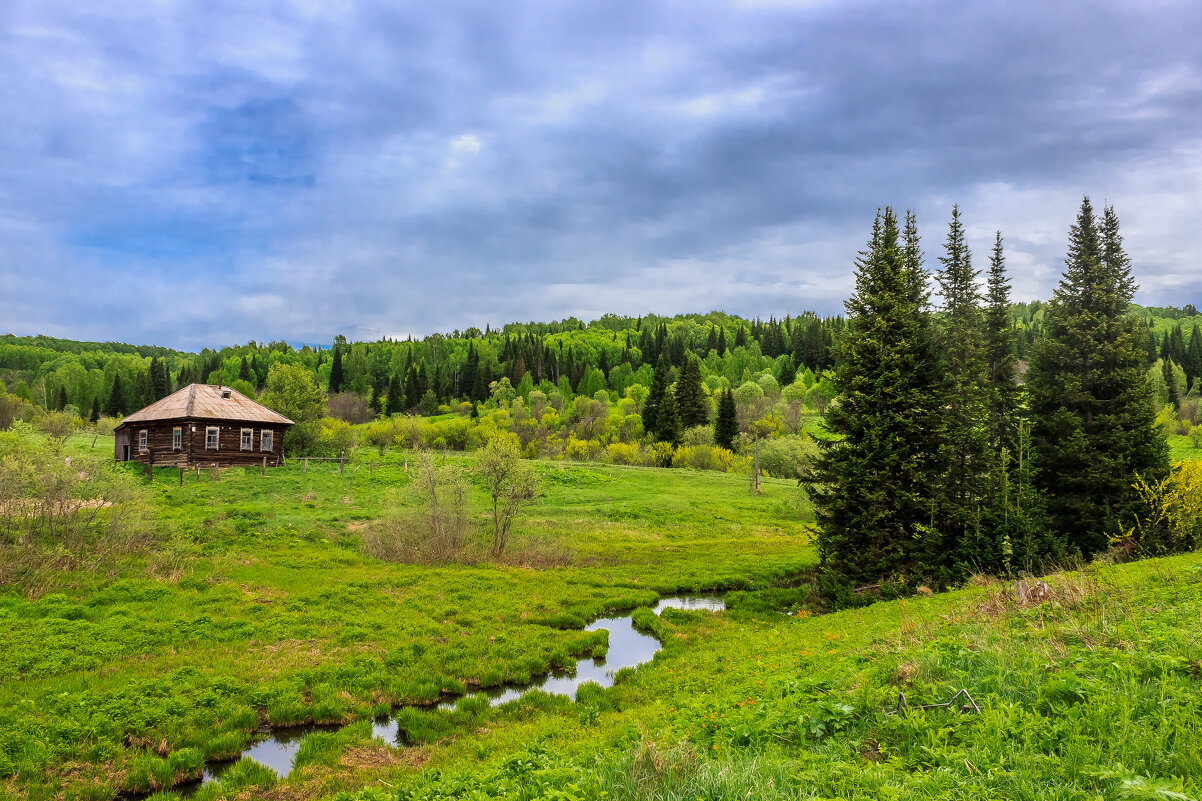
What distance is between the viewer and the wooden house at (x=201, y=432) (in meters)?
40.3

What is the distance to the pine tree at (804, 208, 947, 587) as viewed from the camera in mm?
18281

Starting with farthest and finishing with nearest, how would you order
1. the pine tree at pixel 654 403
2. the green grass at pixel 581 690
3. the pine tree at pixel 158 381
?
the pine tree at pixel 158 381 → the pine tree at pixel 654 403 → the green grass at pixel 581 690

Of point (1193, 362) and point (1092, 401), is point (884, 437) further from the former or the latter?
point (1193, 362)

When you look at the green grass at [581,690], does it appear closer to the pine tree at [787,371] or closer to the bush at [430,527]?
the bush at [430,527]

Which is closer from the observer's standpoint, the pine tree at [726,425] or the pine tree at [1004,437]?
the pine tree at [1004,437]

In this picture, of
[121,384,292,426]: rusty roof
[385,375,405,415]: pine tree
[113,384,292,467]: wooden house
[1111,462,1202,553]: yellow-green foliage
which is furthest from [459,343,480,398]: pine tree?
[1111,462,1202,553]: yellow-green foliage

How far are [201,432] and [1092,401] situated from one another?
165 feet

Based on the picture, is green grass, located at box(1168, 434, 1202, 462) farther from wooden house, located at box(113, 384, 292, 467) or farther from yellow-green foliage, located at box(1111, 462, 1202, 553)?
wooden house, located at box(113, 384, 292, 467)

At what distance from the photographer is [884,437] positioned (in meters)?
18.5

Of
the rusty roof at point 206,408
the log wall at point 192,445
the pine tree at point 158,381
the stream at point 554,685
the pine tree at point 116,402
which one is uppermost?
the pine tree at point 158,381

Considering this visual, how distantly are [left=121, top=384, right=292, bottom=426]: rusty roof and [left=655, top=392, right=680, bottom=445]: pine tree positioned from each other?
121ft

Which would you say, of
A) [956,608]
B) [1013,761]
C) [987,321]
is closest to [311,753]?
[1013,761]

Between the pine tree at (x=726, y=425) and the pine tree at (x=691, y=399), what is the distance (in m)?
5.31

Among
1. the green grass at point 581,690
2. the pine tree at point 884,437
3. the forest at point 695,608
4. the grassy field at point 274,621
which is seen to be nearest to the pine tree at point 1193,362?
the forest at point 695,608
